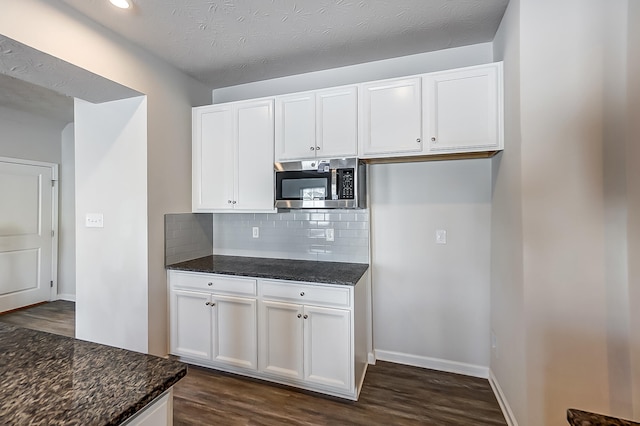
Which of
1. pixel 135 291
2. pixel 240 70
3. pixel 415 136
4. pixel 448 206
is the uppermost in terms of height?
pixel 240 70

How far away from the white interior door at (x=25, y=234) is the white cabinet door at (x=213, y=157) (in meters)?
3.03

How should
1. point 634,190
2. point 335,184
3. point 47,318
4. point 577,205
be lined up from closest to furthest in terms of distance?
point 634,190, point 577,205, point 335,184, point 47,318

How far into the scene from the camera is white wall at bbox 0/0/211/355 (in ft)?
5.65

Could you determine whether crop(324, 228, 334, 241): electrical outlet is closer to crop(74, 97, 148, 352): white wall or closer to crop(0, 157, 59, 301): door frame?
crop(74, 97, 148, 352): white wall

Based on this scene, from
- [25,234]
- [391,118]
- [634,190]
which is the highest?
[391,118]

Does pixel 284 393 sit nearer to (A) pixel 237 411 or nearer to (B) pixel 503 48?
(A) pixel 237 411

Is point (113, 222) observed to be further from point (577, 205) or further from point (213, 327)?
point (577, 205)

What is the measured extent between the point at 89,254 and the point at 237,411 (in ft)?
6.00

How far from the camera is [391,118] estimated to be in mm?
2244

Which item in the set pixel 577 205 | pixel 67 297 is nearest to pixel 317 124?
pixel 577 205

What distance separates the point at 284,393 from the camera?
2.22 meters

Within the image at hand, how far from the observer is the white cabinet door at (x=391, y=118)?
2.18 meters

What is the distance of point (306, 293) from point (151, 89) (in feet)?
6.76

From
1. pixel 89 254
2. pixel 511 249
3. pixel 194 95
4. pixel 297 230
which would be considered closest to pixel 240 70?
pixel 194 95
